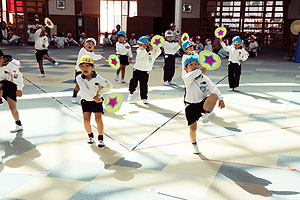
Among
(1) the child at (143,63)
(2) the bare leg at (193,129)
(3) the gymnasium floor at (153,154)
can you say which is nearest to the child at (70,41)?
(3) the gymnasium floor at (153,154)

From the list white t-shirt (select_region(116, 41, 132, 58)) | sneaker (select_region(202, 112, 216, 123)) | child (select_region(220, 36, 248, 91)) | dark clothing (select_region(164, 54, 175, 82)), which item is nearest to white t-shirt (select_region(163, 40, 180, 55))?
dark clothing (select_region(164, 54, 175, 82))

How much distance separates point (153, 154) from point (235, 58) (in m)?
5.34

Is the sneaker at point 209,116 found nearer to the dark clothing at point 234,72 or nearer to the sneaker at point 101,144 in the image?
the sneaker at point 101,144

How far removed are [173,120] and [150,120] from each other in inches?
18.6

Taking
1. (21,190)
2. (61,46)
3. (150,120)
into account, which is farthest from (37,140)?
(61,46)

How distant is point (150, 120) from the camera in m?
6.68

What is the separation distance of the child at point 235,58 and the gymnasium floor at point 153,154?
0.96 m

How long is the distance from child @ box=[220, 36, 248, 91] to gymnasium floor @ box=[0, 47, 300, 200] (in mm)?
962

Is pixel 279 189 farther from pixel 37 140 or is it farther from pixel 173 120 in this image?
pixel 37 140

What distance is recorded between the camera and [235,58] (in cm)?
929

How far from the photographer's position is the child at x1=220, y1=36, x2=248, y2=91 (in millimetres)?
9164

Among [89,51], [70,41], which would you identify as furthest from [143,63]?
[70,41]

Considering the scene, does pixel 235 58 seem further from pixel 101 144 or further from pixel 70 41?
pixel 70 41

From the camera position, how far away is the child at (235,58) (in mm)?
9164
